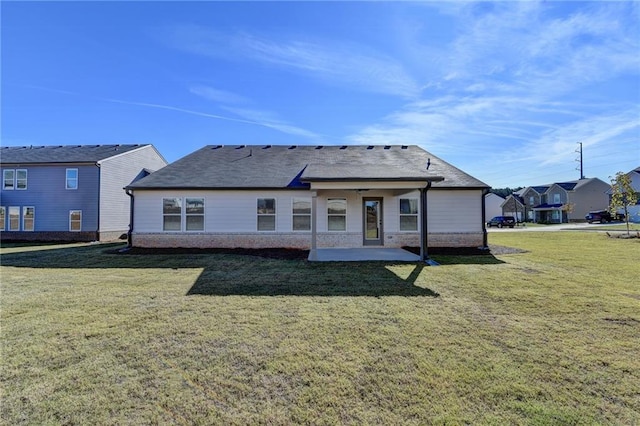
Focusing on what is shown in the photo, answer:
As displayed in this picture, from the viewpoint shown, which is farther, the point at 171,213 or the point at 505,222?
the point at 505,222

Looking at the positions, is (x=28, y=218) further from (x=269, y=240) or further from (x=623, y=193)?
(x=623, y=193)

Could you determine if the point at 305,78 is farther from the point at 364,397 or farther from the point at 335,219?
the point at 364,397

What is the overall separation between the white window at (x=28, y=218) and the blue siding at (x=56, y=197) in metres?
0.23

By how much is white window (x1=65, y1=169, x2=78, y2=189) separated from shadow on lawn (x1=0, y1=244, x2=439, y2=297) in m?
9.22

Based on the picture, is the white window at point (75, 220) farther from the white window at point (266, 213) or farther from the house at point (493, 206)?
the house at point (493, 206)

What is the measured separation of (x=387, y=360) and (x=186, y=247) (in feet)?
40.9

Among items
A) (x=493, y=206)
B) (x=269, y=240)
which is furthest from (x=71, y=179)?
(x=493, y=206)

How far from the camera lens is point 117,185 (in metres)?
21.6

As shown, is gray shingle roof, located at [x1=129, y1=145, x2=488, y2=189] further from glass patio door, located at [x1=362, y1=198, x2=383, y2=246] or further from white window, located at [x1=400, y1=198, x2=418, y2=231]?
glass patio door, located at [x1=362, y1=198, x2=383, y2=246]

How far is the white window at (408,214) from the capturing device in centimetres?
1430

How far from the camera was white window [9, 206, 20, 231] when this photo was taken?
20.4m

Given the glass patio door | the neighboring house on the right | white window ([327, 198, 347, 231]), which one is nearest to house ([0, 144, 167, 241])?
white window ([327, 198, 347, 231])

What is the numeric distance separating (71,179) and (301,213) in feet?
55.8

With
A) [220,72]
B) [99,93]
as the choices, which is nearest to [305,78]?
[220,72]
